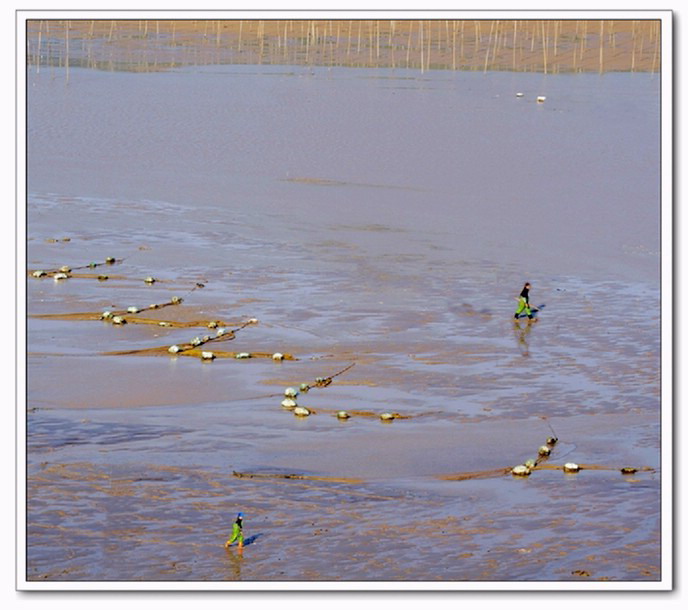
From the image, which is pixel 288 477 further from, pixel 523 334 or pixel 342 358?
pixel 523 334

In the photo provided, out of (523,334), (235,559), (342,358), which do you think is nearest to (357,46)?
(523,334)

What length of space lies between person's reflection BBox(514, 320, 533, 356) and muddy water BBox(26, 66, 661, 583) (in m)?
0.06

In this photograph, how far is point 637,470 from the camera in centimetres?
1474

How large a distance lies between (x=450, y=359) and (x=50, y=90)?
2721cm

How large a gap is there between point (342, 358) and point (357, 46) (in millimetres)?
45679

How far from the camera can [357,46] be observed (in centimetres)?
6238

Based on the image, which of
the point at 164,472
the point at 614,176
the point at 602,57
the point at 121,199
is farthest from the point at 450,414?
the point at 602,57

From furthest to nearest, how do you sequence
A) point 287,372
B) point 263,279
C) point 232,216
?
point 232,216 < point 263,279 < point 287,372

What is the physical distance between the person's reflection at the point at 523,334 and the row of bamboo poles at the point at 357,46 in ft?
110

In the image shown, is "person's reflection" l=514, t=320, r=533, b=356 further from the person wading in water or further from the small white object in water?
the small white object in water

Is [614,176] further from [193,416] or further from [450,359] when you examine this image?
[193,416]

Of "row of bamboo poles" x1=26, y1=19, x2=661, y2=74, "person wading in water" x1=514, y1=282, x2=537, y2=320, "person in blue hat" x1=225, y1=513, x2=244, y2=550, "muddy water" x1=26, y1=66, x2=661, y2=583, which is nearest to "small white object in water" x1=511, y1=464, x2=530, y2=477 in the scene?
"muddy water" x1=26, y1=66, x2=661, y2=583

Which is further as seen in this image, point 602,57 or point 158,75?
point 602,57

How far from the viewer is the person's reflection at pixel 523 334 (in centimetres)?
1903
